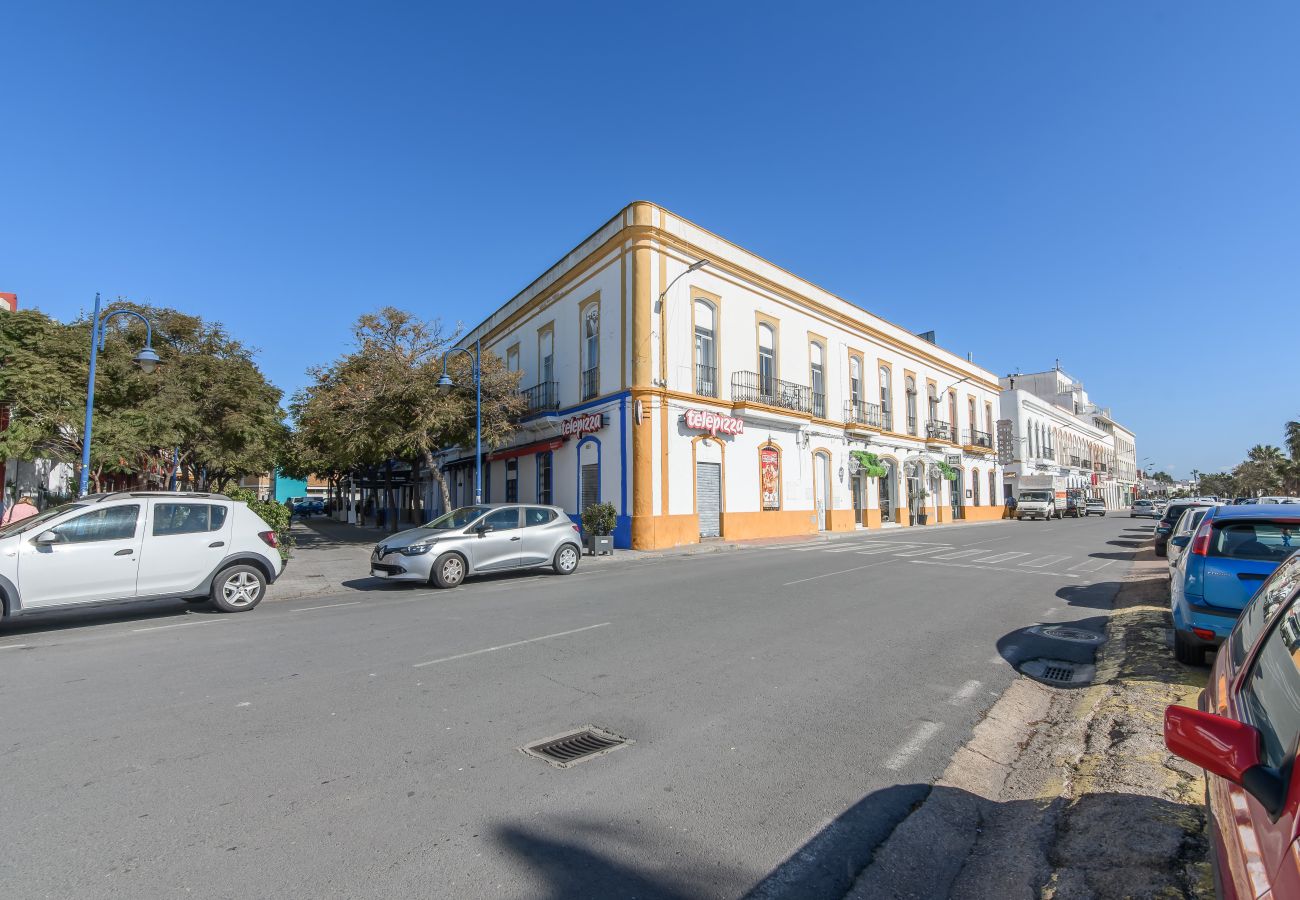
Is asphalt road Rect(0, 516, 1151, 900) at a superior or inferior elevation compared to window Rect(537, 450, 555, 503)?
inferior

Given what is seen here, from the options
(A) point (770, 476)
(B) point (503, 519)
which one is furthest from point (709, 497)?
(B) point (503, 519)

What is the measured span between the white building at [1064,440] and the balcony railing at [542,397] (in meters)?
39.8

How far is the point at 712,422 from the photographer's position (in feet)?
75.9

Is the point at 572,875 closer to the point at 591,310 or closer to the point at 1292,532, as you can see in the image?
the point at 1292,532

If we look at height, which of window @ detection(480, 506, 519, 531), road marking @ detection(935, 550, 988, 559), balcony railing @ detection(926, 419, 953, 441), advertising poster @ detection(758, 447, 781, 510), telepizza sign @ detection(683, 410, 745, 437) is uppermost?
balcony railing @ detection(926, 419, 953, 441)

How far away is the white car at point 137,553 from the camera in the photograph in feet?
26.0

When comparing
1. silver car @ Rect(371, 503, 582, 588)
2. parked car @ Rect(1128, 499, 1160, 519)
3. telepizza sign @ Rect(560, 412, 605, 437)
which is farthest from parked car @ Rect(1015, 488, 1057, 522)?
silver car @ Rect(371, 503, 582, 588)

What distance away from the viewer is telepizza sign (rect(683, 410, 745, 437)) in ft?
73.4

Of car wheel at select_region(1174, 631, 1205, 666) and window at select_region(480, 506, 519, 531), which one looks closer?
car wheel at select_region(1174, 631, 1205, 666)

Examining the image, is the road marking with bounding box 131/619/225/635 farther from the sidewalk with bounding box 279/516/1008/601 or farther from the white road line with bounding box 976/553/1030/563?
the white road line with bounding box 976/553/1030/563

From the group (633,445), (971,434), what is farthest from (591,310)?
(971,434)

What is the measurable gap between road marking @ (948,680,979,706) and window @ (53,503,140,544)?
10.0m

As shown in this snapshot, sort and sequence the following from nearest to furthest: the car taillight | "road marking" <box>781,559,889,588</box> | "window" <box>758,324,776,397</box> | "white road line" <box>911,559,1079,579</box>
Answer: the car taillight
"road marking" <box>781,559,889,588</box>
"white road line" <box>911,559,1079,579</box>
"window" <box>758,324,776,397</box>

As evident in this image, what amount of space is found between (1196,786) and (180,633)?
33.0 ft
